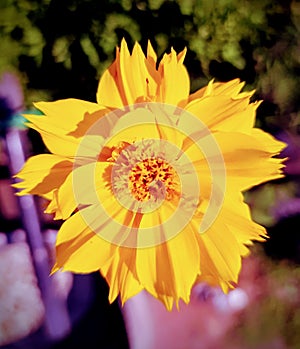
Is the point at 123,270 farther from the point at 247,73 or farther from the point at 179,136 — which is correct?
the point at 247,73

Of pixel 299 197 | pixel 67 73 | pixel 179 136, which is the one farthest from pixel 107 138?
pixel 299 197

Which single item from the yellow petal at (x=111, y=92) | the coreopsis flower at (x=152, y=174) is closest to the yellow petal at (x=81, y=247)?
the coreopsis flower at (x=152, y=174)

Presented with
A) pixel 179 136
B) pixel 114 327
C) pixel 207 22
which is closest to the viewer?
pixel 179 136

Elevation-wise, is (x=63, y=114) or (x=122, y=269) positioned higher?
(x=63, y=114)

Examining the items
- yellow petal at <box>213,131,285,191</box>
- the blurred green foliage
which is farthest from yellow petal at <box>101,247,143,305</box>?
the blurred green foliage

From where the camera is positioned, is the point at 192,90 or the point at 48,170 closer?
the point at 48,170

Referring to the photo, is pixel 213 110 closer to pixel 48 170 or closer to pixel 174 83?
pixel 174 83

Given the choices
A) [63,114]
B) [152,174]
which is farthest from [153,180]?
[63,114]
